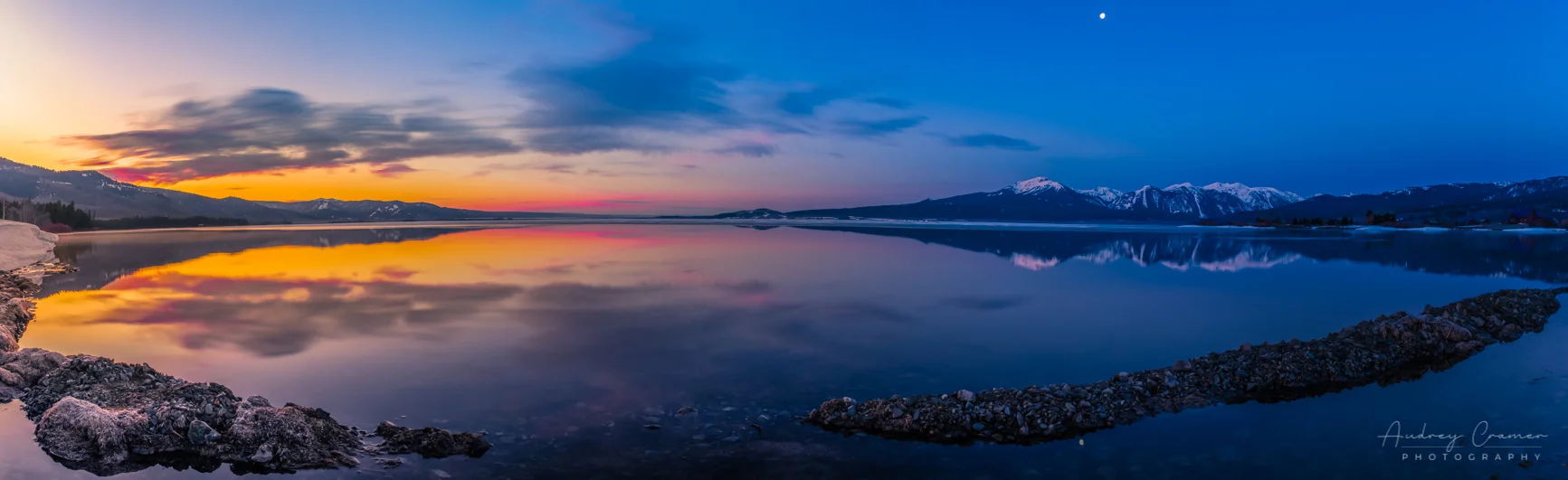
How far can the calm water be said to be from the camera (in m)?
7.73

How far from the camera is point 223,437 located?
7996 millimetres

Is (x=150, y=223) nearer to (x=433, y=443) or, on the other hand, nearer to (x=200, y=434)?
(x=200, y=434)

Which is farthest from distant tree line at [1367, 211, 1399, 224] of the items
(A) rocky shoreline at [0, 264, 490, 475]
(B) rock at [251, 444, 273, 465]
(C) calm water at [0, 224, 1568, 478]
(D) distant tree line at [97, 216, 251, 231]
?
(D) distant tree line at [97, 216, 251, 231]

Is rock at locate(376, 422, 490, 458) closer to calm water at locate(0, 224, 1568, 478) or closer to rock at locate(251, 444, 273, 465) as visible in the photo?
calm water at locate(0, 224, 1568, 478)

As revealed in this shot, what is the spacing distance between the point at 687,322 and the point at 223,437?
918cm

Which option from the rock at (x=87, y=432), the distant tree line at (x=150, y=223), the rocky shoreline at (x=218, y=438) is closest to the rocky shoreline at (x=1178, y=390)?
the rocky shoreline at (x=218, y=438)

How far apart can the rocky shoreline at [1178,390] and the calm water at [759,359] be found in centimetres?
37

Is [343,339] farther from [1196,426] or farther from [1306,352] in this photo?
[1306,352]

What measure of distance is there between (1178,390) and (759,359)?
259 inches

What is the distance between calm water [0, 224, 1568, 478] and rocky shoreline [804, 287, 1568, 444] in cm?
37

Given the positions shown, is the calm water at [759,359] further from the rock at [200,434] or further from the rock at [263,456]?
the rock at [263,456]

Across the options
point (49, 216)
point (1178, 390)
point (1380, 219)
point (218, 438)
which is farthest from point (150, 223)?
point (1380, 219)

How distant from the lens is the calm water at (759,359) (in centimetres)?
773

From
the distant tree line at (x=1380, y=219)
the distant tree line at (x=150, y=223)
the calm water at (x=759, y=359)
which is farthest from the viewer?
the distant tree line at (x=1380, y=219)
